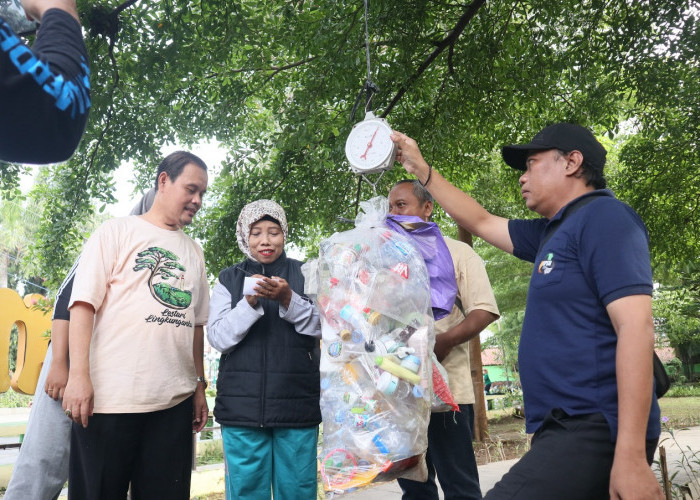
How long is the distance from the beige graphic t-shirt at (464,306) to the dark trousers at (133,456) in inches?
Result: 54.3

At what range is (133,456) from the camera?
2.77m

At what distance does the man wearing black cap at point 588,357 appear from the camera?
182 centimetres

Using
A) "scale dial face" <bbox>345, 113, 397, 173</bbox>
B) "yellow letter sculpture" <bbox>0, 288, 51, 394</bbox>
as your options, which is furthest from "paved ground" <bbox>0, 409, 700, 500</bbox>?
"yellow letter sculpture" <bbox>0, 288, 51, 394</bbox>

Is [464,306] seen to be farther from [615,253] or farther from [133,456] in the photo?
[133,456]

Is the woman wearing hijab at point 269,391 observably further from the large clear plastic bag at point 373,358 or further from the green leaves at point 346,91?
the green leaves at point 346,91

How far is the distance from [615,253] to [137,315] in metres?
2.01

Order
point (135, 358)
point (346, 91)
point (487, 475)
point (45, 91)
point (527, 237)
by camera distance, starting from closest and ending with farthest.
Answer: point (45, 91) < point (527, 237) < point (135, 358) < point (487, 475) < point (346, 91)

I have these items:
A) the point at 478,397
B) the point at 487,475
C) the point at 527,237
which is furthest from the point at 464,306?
the point at 478,397

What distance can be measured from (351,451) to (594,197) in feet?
4.09

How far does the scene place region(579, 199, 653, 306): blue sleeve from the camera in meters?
1.89

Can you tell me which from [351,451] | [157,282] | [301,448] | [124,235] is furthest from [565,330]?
[124,235]

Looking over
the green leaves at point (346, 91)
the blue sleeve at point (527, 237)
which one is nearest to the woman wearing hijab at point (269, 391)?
the blue sleeve at point (527, 237)

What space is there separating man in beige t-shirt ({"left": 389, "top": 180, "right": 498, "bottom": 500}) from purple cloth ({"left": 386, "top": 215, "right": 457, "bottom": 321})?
473 millimetres

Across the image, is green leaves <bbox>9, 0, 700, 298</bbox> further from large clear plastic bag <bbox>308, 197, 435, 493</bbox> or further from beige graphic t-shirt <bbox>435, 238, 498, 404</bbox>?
large clear plastic bag <bbox>308, 197, 435, 493</bbox>
